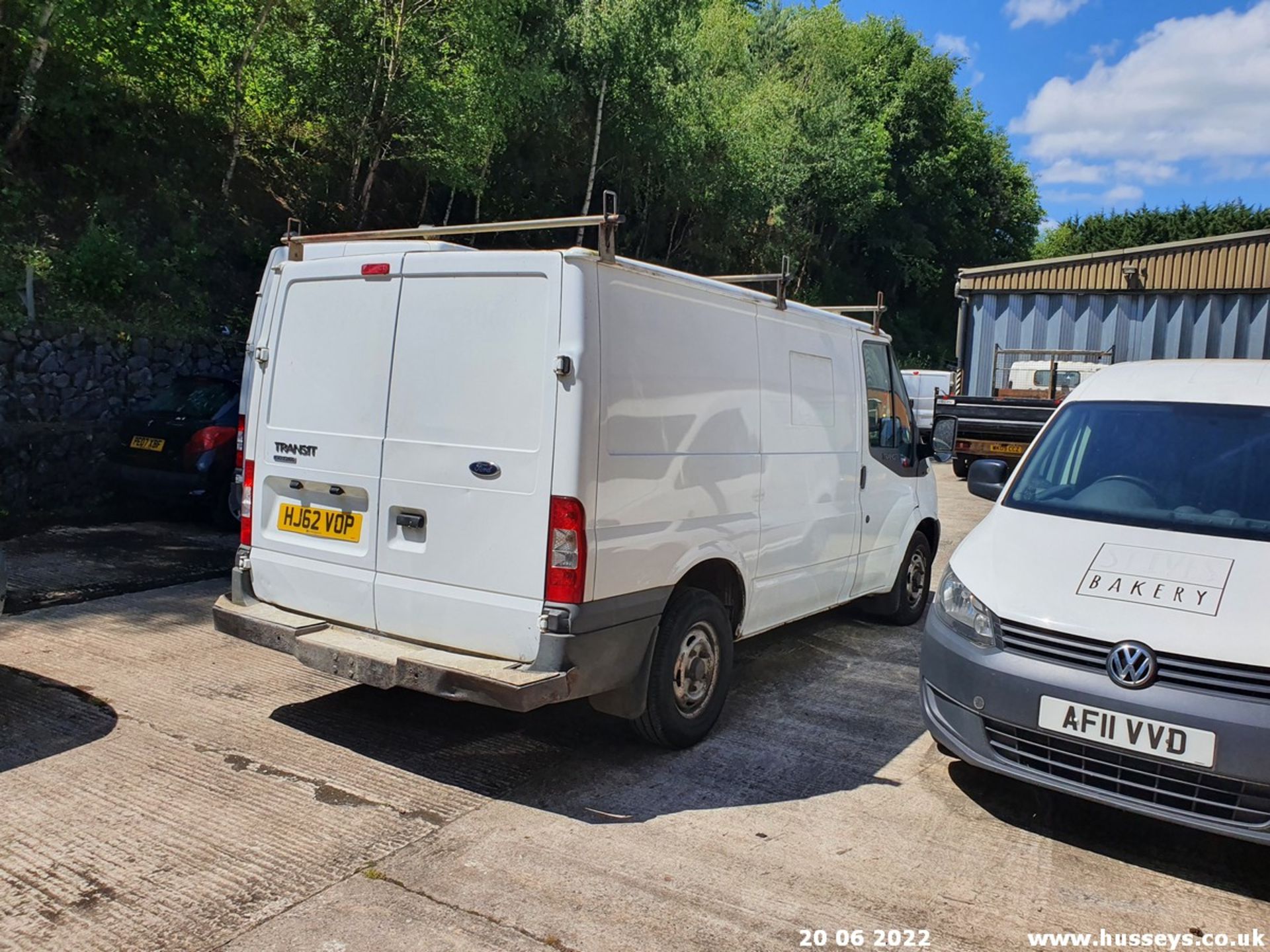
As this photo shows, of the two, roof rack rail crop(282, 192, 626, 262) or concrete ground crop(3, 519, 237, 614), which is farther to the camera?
concrete ground crop(3, 519, 237, 614)

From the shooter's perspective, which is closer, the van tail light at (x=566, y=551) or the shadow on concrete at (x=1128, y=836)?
the shadow on concrete at (x=1128, y=836)

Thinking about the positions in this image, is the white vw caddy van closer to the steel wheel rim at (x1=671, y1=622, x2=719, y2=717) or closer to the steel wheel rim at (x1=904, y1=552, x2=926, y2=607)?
the steel wheel rim at (x1=671, y1=622, x2=719, y2=717)

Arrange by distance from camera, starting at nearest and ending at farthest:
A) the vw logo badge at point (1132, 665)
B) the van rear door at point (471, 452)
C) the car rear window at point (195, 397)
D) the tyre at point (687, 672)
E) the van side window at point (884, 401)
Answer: the vw logo badge at point (1132, 665) → the van rear door at point (471, 452) → the tyre at point (687, 672) → the van side window at point (884, 401) → the car rear window at point (195, 397)

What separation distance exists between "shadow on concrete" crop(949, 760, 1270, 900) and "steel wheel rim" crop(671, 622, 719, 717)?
4.03 ft

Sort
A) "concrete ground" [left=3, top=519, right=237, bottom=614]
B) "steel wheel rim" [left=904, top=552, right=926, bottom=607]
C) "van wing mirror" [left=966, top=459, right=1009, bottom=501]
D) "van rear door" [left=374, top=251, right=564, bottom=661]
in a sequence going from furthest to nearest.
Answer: "steel wheel rim" [left=904, top=552, right=926, bottom=607] → "concrete ground" [left=3, top=519, right=237, bottom=614] → "van wing mirror" [left=966, top=459, right=1009, bottom=501] → "van rear door" [left=374, top=251, right=564, bottom=661]

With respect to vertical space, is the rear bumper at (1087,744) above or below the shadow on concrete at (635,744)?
above

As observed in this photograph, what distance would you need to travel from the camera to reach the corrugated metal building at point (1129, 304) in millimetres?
17750

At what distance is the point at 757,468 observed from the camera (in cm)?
495

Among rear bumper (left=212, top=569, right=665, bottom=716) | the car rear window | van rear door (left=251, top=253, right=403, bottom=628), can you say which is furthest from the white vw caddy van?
the car rear window

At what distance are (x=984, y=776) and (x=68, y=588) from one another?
21.1ft

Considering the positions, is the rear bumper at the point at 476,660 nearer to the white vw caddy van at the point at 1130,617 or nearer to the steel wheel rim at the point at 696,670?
the steel wheel rim at the point at 696,670

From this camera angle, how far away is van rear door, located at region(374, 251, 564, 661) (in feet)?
12.6
